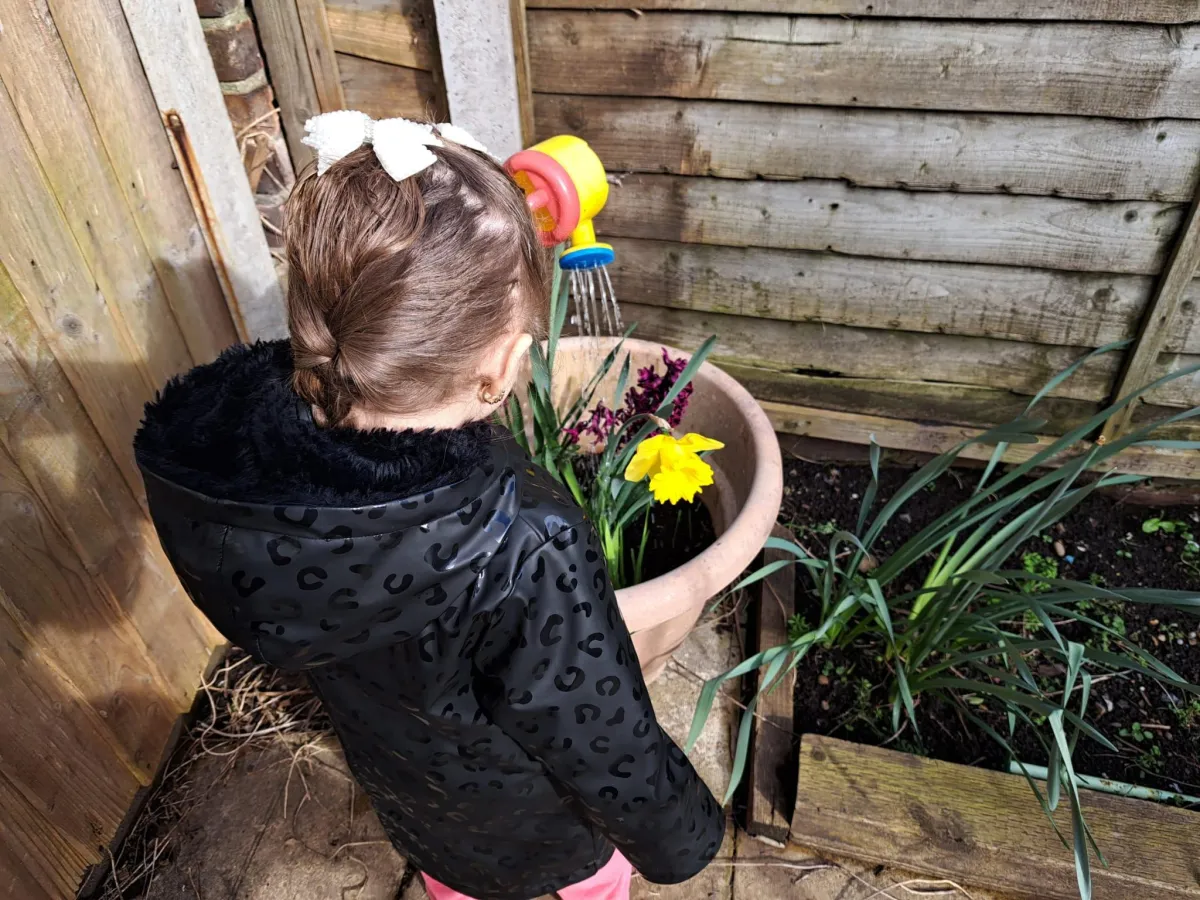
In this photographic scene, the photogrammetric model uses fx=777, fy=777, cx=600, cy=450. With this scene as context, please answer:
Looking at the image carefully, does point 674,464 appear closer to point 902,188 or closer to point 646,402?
point 646,402

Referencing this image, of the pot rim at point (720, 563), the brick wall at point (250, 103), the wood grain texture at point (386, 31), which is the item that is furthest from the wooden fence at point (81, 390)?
the pot rim at point (720, 563)

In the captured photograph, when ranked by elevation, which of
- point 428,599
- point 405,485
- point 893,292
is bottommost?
point 893,292

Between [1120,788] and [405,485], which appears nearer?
[405,485]

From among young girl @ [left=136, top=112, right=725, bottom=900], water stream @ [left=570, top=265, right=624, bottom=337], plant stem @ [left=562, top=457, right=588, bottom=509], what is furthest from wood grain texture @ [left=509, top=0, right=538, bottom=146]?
young girl @ [left=136, top=112, right=725, bottom=900]

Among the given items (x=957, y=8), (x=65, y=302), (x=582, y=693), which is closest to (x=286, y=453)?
(x=582, y=693)

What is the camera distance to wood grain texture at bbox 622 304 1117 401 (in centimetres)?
192

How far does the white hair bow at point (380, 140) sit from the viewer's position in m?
0.63

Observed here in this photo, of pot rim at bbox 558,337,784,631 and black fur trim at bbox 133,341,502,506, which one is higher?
black fur trim at bbox 133,341,502,506

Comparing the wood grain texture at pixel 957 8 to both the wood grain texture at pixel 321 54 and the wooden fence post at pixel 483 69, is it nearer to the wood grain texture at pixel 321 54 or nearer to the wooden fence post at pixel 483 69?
the wooden fence post at pixel 483 69

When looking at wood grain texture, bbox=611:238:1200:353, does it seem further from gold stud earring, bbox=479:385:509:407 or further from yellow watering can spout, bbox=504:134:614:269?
gold stud earring, bbox=479:385:509:407

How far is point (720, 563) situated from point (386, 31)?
1.33 meters

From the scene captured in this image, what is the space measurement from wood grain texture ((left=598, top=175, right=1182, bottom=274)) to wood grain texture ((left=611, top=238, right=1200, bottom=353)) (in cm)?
4

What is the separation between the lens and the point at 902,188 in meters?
1.72

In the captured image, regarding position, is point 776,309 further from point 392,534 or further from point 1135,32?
point 392,534
